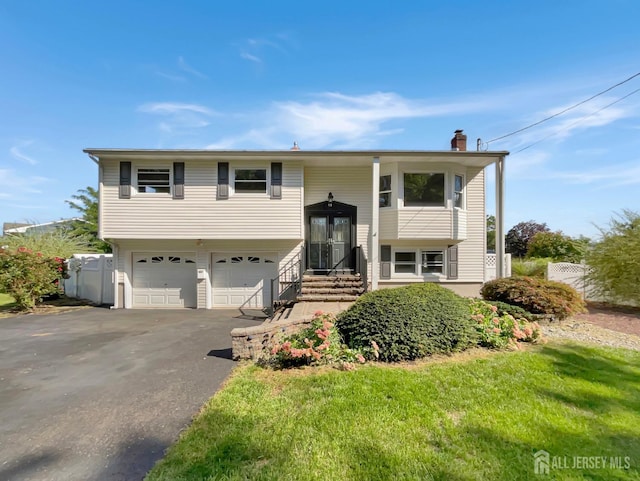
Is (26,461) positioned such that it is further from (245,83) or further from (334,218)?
(245,83)

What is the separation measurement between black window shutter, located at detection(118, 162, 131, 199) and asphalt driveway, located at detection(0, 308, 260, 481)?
4267mm

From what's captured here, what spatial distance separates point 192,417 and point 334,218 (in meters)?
8.28

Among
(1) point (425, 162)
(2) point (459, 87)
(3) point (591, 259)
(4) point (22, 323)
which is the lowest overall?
(4) point (22, 323)

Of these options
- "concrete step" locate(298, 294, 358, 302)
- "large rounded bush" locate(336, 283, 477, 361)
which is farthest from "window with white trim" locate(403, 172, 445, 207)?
"large rounded bush" locate(336, 283, 477, 361)

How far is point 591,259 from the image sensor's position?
10.0 m

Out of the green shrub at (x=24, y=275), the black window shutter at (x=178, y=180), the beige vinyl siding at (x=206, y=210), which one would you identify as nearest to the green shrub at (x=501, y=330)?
the beige vinyl siding at (x=206, y=210)

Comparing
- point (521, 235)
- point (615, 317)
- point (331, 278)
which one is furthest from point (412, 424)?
point (521, 235)

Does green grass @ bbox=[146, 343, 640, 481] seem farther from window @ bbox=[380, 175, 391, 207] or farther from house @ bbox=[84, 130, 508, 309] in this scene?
window @ bbox=[380, 175, 391, 207]

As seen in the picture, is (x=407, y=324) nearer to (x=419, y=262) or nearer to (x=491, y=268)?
(x=419, y=262)

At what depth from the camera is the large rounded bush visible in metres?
4.80

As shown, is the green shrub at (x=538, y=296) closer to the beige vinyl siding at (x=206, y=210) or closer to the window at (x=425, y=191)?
the window at (x=425, y=191)

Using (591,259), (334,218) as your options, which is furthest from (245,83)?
(591,259)

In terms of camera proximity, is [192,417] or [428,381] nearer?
[192,417]

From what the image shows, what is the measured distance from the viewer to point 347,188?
35.8 feet
